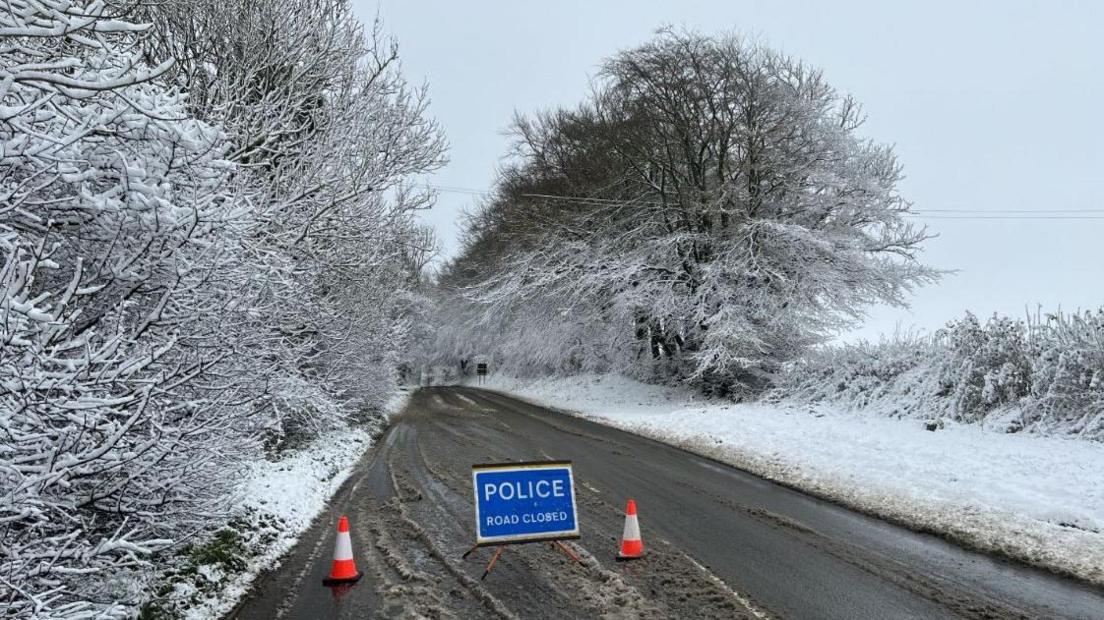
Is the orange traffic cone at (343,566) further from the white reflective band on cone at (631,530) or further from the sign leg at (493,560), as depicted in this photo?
the white reflective band on cone at (631,530)

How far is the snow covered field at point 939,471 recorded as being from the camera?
7.75 meters

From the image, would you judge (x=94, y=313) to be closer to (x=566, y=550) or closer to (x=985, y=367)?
(x=566, y=550)

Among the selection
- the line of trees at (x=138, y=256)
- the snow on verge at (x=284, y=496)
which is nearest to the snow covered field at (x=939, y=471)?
the snow on verge at (x=284, y=496)

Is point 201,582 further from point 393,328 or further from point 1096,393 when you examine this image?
point 393,328

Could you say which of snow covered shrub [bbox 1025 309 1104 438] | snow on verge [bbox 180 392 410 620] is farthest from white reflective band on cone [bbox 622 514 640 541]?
snow covered shrub [bbox 1025 309 1104 438]

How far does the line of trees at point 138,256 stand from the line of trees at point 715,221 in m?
13.4

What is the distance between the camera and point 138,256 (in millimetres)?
4699

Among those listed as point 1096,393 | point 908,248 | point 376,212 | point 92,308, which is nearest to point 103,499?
point 92,308

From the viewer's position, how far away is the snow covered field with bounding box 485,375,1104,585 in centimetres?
775

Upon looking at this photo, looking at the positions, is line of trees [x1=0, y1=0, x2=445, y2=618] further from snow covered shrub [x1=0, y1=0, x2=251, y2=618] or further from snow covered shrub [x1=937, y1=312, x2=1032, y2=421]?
snow covered shrub [x1=937, y1=312, x2=1032, y2=421]

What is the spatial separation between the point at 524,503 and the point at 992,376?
11.4 metres

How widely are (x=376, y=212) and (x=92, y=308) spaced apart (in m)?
9.38

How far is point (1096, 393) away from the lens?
11.5 meters

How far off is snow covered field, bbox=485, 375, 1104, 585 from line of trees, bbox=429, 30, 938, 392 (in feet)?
15.3
